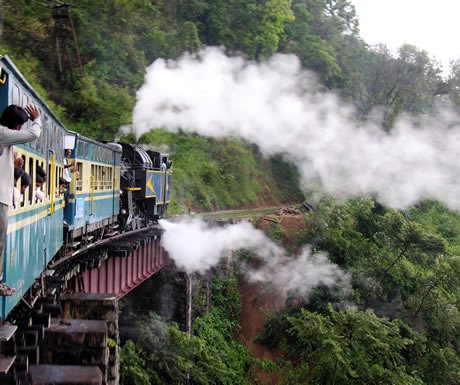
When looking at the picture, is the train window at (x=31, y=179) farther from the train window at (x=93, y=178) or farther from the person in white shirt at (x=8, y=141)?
the train window at (x=93, y=178)

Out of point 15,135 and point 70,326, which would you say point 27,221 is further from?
point 70,326

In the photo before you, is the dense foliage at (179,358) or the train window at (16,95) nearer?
the train window at (16,95)

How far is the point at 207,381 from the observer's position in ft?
64.0

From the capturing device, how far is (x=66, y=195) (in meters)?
10.4

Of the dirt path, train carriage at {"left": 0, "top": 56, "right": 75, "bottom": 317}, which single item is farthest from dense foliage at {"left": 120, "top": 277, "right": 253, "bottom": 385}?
train carriage at {"left": 0, "top": 56, "right": 75, "bottom": 317}

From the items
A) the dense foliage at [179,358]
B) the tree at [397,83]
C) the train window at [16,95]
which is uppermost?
the tree at [397,83]

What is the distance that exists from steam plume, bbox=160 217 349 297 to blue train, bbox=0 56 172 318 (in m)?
2.50

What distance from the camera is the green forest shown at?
1889cm

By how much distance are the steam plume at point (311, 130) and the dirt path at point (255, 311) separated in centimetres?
976

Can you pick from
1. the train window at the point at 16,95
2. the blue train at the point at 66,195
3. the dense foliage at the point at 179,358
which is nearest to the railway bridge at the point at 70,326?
the blue train at the point at 66,195

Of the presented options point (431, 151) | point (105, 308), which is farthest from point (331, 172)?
point (105, 308)

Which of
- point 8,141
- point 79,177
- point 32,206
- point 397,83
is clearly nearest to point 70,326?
point 79,177

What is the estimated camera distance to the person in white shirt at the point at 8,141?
14.1 feet

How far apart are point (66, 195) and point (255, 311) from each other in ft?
58.9
